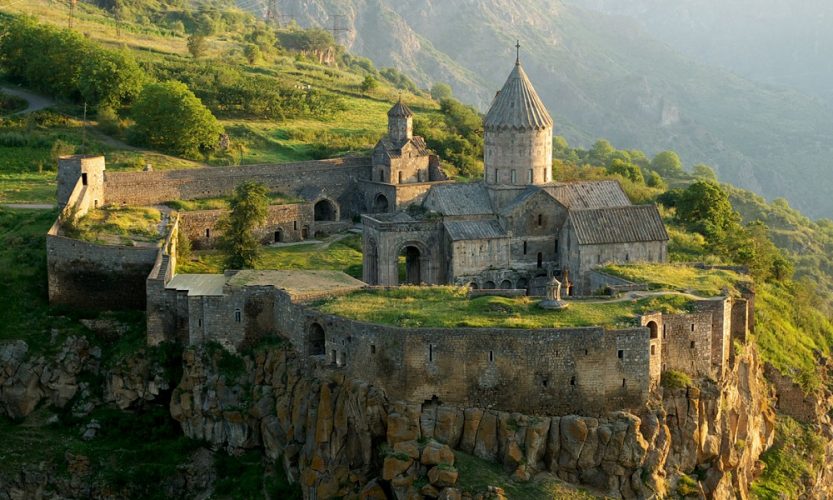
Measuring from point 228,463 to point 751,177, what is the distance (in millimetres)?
116432

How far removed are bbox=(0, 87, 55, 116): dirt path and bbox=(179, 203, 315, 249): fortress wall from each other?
66.8 ft

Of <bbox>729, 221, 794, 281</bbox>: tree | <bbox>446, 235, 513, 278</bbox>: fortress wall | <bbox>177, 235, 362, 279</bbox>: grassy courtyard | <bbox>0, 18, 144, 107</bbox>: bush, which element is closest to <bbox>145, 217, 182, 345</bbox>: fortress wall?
<bbox>177, 235, 362, 279</bbox>: grassy courtyard

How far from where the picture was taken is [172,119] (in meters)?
64.6

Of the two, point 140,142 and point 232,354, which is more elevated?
point 140,142

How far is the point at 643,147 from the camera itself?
161000 mm

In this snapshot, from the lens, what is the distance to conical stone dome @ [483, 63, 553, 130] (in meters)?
51.6

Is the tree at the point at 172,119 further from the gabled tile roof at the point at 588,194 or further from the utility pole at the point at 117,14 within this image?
the utility pole at the point at 117,14

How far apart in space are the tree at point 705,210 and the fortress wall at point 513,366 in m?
23.9

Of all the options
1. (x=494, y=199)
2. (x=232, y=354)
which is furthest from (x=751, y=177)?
Result: (x=232, y=354)

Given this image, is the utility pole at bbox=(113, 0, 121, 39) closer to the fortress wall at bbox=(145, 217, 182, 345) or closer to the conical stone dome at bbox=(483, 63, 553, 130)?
the conical stone dome at bbox=(483, 63, 553, 130)

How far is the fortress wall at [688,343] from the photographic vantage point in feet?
→ 131

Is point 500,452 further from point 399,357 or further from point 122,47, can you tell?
point 122,47

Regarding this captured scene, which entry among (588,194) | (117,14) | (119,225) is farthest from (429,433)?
(117,14)

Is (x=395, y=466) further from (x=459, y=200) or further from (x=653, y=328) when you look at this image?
(x=459, y=200)
